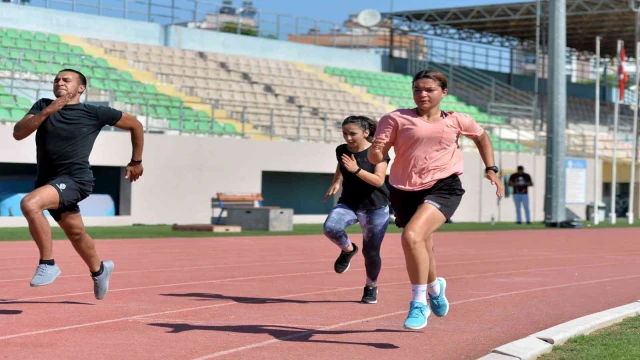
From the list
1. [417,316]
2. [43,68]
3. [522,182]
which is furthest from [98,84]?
[417,316]

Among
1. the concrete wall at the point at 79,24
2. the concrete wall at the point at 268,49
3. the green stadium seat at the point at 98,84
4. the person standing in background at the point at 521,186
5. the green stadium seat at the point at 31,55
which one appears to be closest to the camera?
the green stadium seat at the point at 98,84

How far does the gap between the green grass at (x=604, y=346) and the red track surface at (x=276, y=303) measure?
1.69 ft

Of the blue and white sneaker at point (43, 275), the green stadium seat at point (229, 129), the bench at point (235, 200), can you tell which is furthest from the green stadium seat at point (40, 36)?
the blue and white sneaker at point (43, 275)

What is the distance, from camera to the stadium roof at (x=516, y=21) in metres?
47.9

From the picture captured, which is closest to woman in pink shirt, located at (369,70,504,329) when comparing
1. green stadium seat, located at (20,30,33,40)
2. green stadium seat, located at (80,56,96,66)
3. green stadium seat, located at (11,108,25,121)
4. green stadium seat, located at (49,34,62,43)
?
green stadium seat, located at (11,108,25,121)

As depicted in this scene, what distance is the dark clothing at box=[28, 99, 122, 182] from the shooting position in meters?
8.91

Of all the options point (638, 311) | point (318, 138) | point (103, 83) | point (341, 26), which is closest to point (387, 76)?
point (341, 26)

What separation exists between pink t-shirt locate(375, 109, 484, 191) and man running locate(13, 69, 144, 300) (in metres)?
2.22

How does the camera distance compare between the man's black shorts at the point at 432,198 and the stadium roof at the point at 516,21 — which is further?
the stadium roof at the point at 516,21

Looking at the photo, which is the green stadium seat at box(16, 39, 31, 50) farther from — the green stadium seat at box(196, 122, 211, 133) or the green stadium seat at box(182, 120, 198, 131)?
the green stadium seat at box(196, 122, 211, 133)

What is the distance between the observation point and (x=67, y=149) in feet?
29.4

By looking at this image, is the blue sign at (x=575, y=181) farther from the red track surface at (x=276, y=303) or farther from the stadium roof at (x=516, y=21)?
the red track surface at (x=276, y=303)

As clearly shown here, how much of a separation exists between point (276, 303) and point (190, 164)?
63.1 ft

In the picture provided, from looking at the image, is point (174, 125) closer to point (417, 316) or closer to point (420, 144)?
point (420, 144)
